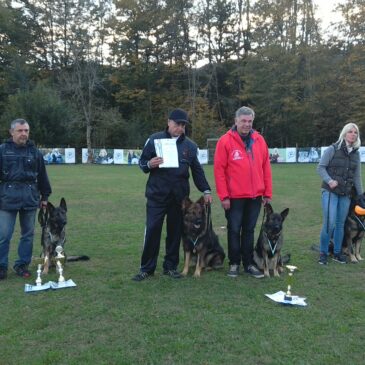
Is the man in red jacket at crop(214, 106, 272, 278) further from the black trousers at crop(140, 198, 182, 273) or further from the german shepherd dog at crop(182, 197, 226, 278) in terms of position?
the black trousers at crop(140, 198, 182, 273)

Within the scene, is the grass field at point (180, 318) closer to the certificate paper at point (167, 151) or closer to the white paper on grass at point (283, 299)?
the white paper on grass at point (283, 299)

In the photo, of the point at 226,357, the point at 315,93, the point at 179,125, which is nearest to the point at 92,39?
the point at 315,93

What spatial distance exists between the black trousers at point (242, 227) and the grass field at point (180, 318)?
313mm

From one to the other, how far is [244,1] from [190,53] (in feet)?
27.2

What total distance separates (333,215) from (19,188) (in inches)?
175

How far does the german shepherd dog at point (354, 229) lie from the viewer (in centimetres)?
668

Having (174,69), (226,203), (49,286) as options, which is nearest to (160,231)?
(226,203)

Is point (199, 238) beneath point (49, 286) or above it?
above

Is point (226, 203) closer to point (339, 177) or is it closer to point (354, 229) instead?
point (339, 177)

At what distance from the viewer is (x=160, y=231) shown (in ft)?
18.7

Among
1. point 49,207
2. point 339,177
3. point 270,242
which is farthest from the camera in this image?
point 339,177

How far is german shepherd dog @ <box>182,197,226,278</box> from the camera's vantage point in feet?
18.7

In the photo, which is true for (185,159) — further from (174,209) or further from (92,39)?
(92,39)

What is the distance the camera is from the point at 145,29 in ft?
148
